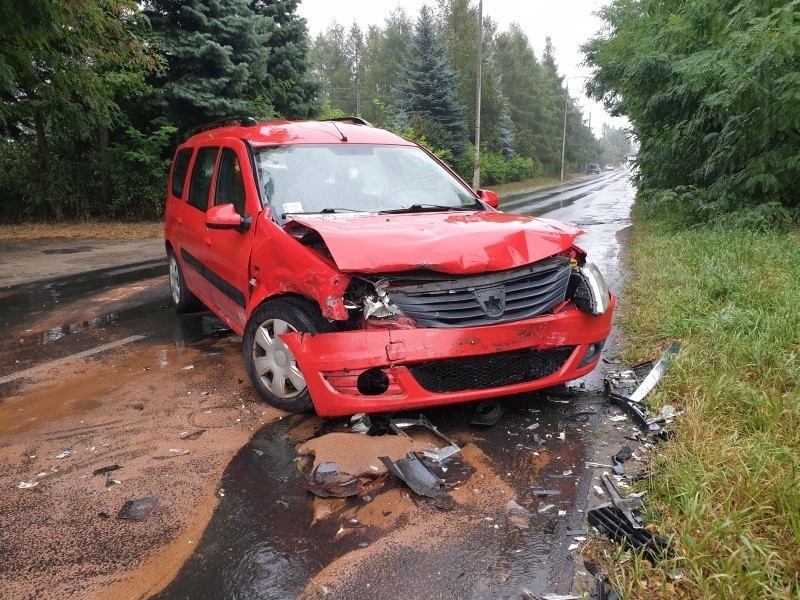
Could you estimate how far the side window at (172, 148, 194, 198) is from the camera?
6371 millimetres

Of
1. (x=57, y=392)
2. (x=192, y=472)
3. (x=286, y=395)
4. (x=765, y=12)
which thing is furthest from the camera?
(x=765, y=12)

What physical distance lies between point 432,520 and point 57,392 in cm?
316

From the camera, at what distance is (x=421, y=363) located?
3389mm

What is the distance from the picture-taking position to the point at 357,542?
2.68 meters

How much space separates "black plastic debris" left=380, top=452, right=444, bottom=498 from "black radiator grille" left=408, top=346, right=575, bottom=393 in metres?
0.43

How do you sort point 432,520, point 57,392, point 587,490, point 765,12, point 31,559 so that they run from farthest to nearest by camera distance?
point 765,12, point 57,392, point 587,490, point 432,520, point 31,559

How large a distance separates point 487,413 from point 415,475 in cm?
85

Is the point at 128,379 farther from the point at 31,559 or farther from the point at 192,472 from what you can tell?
the point at 31,559

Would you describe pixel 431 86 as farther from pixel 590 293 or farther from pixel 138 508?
pixel 138 508

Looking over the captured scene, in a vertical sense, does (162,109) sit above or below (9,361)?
above

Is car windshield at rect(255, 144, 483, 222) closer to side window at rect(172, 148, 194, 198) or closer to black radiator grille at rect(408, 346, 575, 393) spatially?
black radiator grille at rect(408, 346, 575, 393)

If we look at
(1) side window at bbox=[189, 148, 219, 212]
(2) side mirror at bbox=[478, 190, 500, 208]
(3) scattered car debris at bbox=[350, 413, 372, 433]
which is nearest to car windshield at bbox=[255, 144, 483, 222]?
(2) side mirror at bbox=[478, 190, 500, 208]

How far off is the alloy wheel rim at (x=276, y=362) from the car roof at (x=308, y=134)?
5.72 ft

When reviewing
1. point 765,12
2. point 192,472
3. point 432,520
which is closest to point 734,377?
point 432,520
